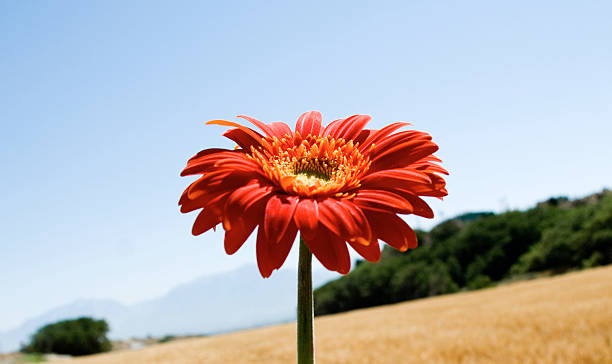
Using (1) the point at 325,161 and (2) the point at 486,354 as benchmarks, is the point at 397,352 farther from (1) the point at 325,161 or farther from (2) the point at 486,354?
(1) the point at 325,161

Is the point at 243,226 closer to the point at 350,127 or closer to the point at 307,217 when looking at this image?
the point at 307,217

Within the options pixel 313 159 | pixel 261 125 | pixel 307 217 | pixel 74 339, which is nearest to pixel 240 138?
pixel 261 125

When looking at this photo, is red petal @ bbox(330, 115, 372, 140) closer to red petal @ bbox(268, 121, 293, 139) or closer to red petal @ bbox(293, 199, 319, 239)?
red petal @ bbox(268, 121, 293, 139)

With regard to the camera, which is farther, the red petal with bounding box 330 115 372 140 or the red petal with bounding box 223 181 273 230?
the red petal with bounding box 330 115 372 140

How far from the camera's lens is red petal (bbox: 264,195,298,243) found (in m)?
0.88

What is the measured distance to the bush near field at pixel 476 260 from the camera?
5622 cm

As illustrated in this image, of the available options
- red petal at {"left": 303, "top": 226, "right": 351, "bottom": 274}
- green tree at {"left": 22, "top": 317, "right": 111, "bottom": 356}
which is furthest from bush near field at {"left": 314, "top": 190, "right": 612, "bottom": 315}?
red petal at {"left": 303, "top": 226, "right": 351, "bottom": 274}

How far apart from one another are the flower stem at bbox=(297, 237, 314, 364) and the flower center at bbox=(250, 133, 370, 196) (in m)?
0.21

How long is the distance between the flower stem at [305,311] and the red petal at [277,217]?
2.3 inches

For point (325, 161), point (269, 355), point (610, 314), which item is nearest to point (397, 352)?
point (269, 355)

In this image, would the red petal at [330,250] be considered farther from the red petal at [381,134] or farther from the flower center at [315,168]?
the red petal at [381,134]

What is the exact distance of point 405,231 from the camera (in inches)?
39.0

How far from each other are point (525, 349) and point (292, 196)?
188 inches

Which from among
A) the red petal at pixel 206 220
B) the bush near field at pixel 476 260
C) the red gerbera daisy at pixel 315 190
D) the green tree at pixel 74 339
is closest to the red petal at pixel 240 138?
the red gerbera daisy at pixel 315 190
